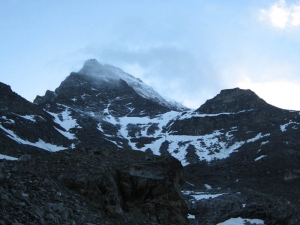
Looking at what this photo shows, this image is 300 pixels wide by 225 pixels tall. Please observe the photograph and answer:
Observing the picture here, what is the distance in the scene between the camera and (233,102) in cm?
16400

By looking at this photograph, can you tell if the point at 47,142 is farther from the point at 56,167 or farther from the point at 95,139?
the point at 56,167

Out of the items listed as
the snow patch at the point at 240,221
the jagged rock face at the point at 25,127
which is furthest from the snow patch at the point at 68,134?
the snow patch at the point at 240,221

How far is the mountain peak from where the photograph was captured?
159m

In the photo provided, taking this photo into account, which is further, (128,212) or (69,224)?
(128,212)

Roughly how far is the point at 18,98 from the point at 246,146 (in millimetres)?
83948

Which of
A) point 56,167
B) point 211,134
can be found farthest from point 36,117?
point 56,167

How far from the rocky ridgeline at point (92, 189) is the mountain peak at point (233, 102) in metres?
140

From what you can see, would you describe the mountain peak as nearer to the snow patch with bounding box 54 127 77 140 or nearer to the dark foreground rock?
the snow patch with bounding box 54 127 77 140

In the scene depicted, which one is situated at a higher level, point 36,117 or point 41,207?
point 36,117

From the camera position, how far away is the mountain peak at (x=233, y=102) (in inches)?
6265

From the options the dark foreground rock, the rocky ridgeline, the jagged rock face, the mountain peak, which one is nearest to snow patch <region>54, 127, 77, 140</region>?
the jagged rock face

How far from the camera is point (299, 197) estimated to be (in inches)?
2805

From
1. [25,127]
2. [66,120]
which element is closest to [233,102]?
[66,120]

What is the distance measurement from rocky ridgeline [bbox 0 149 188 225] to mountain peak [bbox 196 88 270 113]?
459 feet
